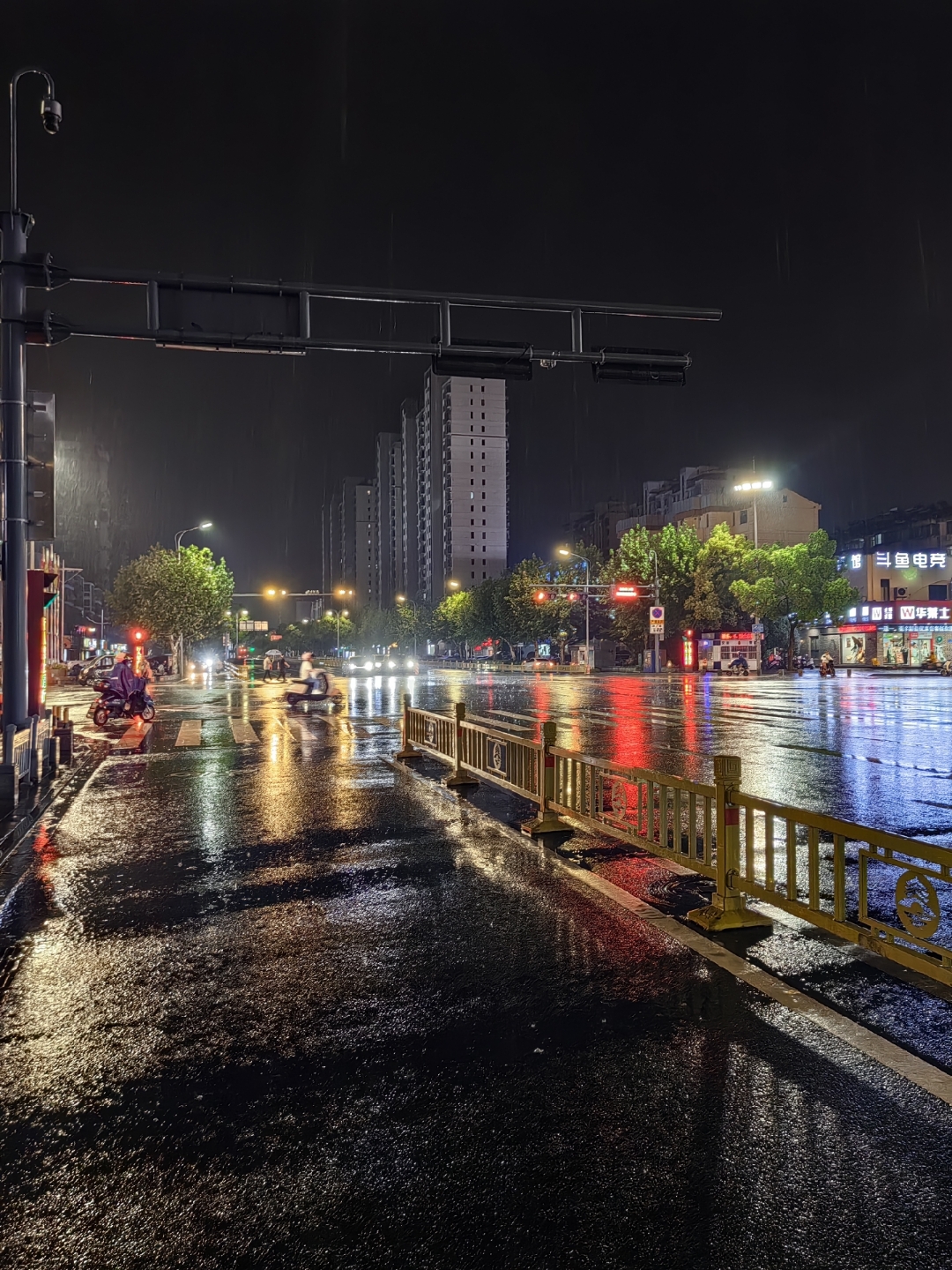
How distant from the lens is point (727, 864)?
18.5 ft

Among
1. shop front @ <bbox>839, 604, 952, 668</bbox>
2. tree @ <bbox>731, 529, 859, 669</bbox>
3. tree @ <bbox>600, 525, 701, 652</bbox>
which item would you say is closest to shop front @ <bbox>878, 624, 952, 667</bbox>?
shop front @ <bbox>839, 604, 952, 668</bbox>

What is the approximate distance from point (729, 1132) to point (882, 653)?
71.9 meters

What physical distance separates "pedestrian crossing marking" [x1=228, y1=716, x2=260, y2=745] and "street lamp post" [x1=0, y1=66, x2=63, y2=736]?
6.37 metres

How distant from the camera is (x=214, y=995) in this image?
15.2ft

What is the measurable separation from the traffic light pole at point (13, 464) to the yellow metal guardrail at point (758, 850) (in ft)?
21.9

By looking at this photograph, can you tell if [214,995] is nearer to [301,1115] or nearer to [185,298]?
[301,1115]

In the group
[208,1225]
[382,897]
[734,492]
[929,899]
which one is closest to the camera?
[208,1225]

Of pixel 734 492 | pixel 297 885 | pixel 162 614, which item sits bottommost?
pixel 297 885

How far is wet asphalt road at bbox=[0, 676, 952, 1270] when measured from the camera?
266cm

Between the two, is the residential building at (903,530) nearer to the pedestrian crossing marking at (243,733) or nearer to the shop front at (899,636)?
the shop front at (899,636)

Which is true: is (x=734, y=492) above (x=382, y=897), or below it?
above

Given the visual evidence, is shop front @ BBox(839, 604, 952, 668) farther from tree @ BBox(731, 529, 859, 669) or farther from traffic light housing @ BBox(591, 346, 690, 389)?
traffic light housing @ BBox(591, 346, 690, 389)

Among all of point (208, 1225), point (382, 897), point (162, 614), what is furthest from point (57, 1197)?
point (162, 614)

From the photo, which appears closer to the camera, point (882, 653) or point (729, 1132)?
point (729, 1132)
